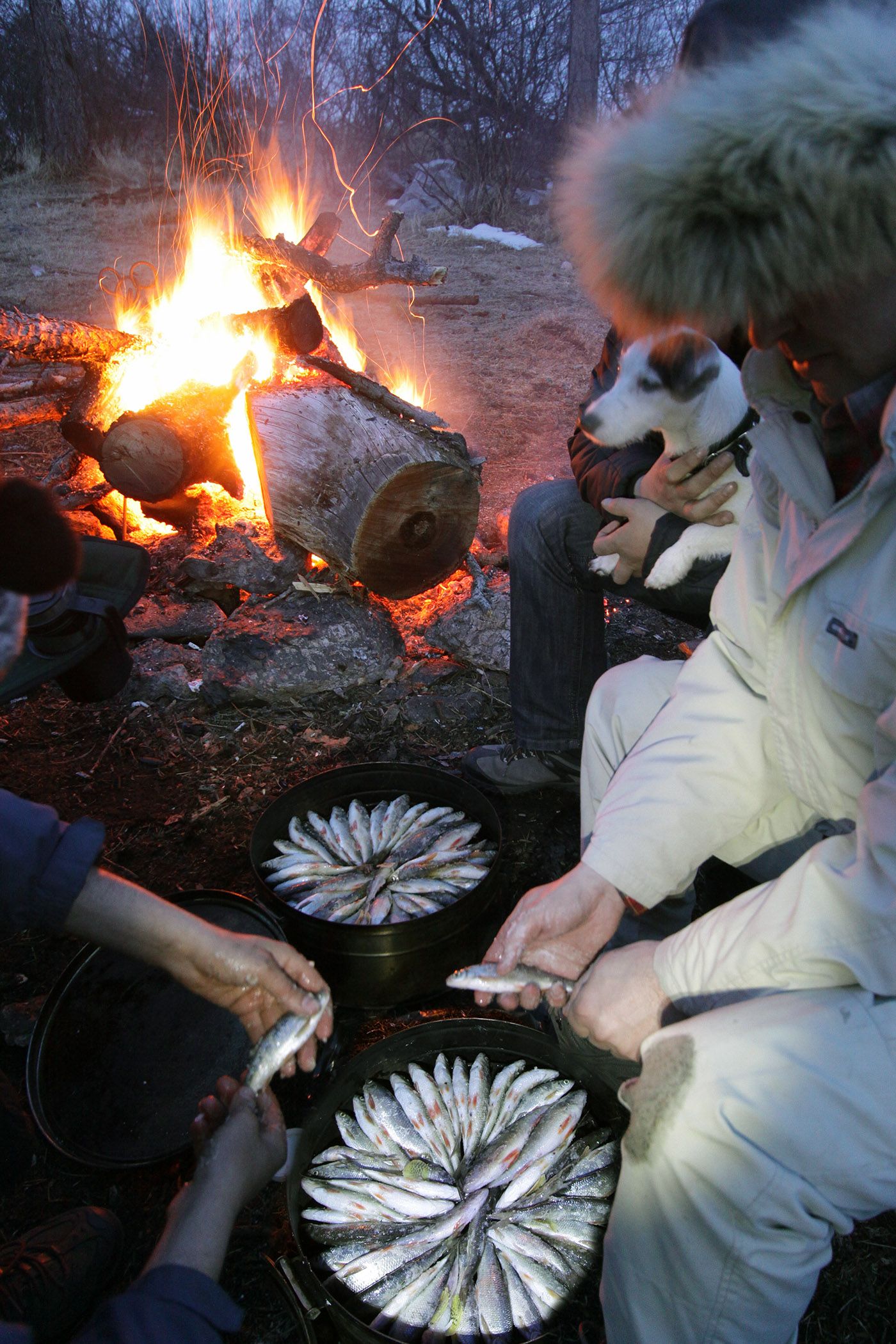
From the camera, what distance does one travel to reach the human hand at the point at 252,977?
1.95m

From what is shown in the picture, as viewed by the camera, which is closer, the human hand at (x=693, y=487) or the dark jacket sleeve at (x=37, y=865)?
the dark jacket sleeve at (x=37, y=865)

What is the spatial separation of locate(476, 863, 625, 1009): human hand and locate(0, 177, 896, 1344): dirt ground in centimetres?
78

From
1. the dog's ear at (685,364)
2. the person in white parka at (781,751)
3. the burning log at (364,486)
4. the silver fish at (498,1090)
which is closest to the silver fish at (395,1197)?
the silver fish at (498,1090)

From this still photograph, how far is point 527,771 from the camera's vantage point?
11.6 feet

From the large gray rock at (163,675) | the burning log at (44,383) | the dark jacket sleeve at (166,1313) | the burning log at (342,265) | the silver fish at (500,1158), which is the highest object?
the burning log at (342,265)

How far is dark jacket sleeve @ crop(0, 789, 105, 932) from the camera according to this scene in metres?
Result: 1.81

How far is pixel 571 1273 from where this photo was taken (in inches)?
78.7

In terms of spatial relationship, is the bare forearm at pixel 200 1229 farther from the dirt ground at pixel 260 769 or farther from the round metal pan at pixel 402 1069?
the dirt ground at pixel 260 769

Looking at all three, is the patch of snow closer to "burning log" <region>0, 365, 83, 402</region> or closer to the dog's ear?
"burning log" <region>0, 365, 83, 402</region>

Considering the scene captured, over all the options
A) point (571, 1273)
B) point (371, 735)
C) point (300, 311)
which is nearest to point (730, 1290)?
point (571, 1273)

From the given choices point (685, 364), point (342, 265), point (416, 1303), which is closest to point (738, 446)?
point (685, 364)

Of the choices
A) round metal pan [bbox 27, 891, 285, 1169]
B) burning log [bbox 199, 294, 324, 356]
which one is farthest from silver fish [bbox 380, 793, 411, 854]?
burning log [bbox 199, 294, 324, 356]

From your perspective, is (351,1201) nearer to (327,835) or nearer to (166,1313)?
(166,1313)

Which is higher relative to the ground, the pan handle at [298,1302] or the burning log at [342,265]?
the burning log at [342,265]
